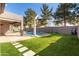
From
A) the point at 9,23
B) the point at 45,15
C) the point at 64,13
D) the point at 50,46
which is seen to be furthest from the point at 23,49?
the point at 64,13

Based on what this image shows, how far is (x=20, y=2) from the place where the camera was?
5.91m

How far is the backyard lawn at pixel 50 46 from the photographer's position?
5.96 m

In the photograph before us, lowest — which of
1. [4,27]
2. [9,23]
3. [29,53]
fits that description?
[29,53]

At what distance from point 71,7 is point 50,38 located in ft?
3.79

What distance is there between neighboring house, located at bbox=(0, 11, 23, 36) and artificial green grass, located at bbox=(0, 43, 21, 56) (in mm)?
598

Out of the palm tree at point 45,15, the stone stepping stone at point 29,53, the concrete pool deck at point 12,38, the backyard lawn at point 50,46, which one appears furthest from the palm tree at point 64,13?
the stone stepping stone at point 29,53

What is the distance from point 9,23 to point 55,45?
2.06 metres

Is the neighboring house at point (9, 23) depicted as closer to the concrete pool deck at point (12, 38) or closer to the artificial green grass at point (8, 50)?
the concrete pool deck at point (12, 38)

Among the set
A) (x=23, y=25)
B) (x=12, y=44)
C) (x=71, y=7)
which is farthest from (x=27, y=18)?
(x=71, y=7)

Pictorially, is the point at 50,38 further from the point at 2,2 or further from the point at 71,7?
the point at 2,2

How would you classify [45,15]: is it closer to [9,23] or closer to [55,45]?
[55,45]

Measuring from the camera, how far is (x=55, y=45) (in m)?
6.23

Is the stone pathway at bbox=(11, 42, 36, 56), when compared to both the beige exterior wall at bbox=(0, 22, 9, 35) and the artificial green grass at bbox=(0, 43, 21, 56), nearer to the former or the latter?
the artificial green grass at bbox=(0, 43, 21, 56)

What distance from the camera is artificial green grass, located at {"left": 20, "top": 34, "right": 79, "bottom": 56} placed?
19.7 ft
